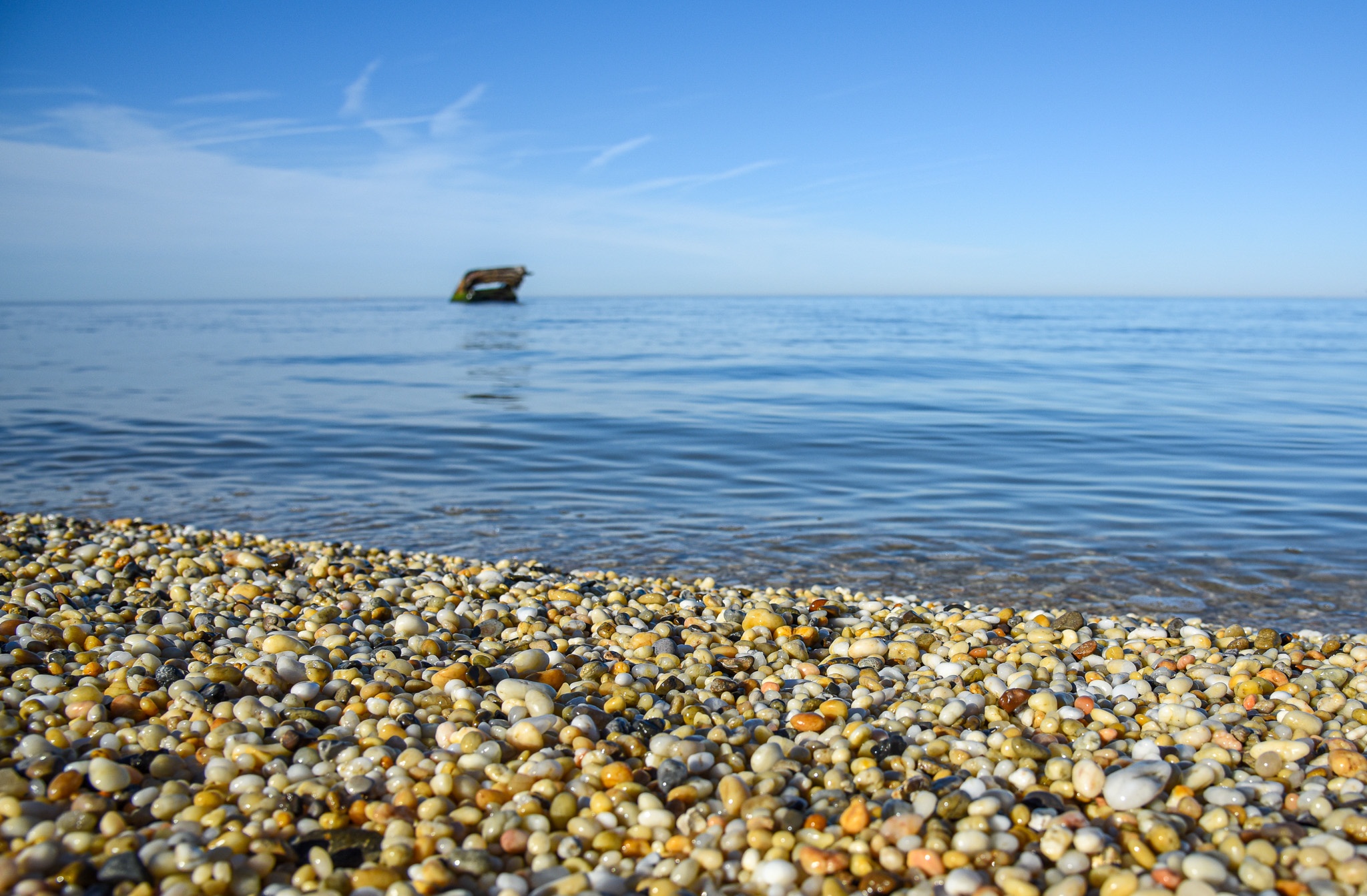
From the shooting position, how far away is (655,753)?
284 cm

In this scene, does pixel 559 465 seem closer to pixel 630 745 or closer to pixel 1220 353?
pixel 630 745

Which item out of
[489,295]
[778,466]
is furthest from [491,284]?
[778,466]

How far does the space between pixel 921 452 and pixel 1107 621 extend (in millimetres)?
6522

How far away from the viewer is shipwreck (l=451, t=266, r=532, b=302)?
6562 centimetres

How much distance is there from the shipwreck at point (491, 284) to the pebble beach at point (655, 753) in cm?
6255

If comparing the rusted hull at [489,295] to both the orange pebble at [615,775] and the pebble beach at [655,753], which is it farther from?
the orange pebble at [615,775]

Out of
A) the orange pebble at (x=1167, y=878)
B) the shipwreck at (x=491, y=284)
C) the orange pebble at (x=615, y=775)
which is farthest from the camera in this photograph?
the shipwreck at (x=491, y=284)

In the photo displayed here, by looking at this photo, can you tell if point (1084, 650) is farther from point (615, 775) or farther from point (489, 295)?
point (489, 295)

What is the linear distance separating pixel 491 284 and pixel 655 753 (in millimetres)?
69751

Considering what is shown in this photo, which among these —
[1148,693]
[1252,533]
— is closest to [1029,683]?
[1148,693]

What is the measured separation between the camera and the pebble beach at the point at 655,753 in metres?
2.27

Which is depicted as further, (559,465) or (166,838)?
(559,465)

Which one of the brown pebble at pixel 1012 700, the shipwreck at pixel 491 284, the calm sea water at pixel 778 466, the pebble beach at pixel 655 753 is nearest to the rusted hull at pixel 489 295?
the shipwreck at pixel 491 284

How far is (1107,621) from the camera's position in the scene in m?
4.54
